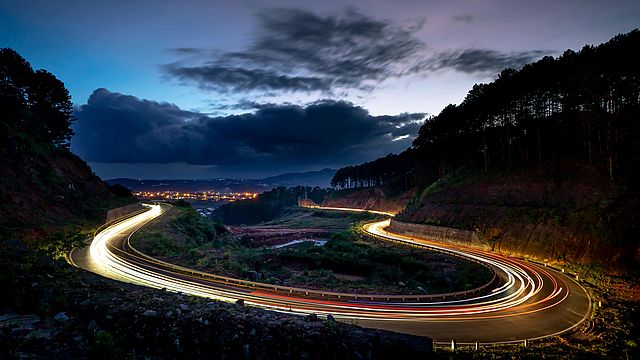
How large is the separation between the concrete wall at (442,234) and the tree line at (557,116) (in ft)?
52.9

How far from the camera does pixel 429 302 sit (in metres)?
23.0

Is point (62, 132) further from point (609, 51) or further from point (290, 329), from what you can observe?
point (609, 51)

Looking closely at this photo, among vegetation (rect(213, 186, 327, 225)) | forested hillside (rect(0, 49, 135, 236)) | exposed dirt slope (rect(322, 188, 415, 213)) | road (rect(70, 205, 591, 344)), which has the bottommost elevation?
vegetation (rect(213, 186, 327, 225))

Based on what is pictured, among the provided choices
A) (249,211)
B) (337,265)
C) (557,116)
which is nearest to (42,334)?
(337,265)

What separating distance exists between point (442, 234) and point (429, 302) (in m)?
30.5

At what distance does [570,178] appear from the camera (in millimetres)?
41375

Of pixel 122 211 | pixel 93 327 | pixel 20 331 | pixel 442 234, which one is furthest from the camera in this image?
pixel 122 211

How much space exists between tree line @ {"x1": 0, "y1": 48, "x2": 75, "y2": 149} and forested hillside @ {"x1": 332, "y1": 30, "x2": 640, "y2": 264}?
68412 millimetres

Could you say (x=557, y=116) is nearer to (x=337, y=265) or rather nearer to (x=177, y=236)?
(x=337, y=265)

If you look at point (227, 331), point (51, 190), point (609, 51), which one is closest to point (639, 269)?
point (609, 51)

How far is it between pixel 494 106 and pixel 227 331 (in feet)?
197

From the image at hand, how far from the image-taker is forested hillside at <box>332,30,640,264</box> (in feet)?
112

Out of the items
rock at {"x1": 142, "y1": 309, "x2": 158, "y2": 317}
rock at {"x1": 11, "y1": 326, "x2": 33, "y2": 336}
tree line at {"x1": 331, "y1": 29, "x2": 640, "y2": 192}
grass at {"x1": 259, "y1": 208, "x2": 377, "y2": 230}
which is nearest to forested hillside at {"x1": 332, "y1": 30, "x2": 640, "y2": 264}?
tree line at {"x1": 331, "y1": 29, "x2": 640, "y2": 192}

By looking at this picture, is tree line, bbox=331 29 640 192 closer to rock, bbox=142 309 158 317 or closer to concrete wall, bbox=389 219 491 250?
concrete wall, bbox=389 219 491 250
